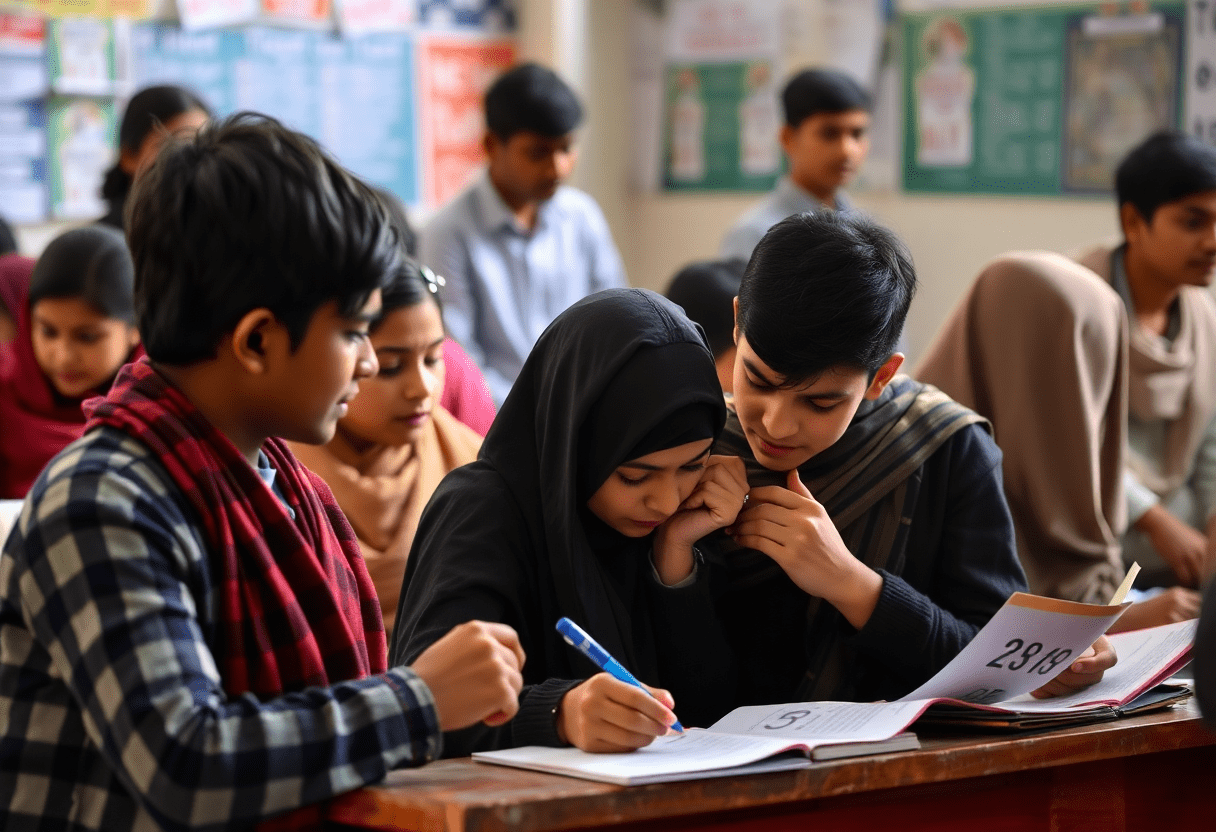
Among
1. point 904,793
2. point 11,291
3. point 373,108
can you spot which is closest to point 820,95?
point 373,108

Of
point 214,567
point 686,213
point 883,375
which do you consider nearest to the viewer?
point 214,567

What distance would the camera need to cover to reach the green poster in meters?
4.88

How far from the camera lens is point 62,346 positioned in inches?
110

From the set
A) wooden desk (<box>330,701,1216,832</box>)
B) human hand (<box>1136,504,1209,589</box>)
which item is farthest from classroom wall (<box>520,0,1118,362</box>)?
wooden desk (<box>330,701,1216,832</box>)

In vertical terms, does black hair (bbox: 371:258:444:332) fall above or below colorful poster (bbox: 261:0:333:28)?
below

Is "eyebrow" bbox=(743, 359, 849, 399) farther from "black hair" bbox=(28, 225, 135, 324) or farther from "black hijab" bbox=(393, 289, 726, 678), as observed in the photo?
"black hair" bbox=(28, 225, 135, 324)

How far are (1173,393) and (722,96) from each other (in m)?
2.55

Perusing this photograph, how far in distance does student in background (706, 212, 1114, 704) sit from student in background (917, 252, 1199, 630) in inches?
22.0

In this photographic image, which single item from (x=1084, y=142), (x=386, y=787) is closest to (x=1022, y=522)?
(x=386, y=787)

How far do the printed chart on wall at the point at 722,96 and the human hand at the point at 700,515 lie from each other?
11.3 ft

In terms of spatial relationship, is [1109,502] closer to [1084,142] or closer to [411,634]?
[411,634]

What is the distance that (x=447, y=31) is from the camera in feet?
15.9

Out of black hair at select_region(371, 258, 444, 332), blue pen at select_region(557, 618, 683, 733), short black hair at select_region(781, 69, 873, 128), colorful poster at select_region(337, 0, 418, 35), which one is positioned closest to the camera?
blue pen at select_region(557, 618, 683, 733)

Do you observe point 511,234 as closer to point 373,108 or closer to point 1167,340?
point 373,108
